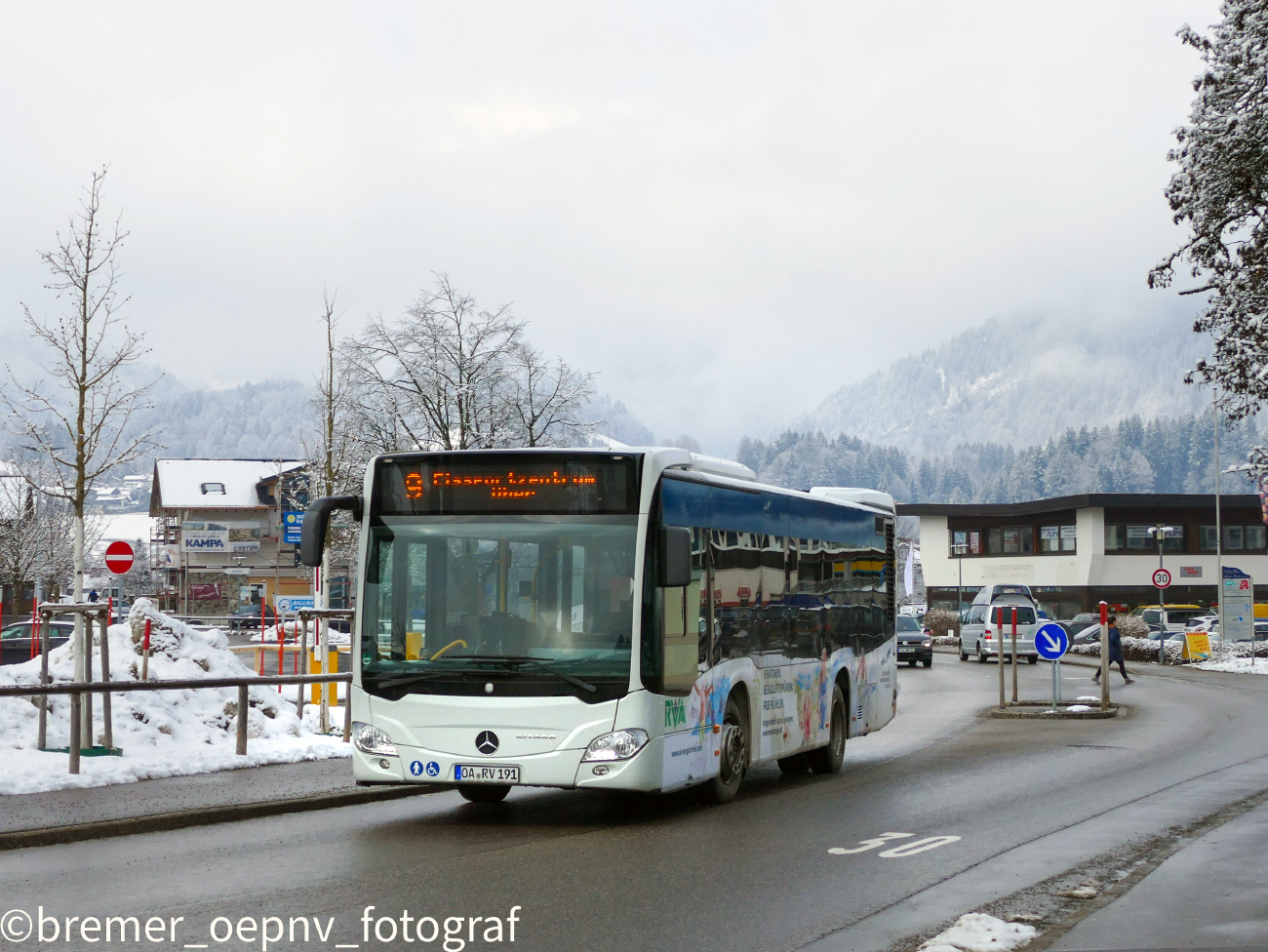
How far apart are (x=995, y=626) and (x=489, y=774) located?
130ft

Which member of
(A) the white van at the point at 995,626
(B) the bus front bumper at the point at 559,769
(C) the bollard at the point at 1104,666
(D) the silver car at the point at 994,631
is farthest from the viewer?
(A) the white van at the point at 995,626

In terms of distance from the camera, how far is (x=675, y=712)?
11.5 metres

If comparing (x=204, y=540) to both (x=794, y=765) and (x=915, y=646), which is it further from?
(x=794, y=765)

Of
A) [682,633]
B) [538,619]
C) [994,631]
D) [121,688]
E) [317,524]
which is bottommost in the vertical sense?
[994,631]

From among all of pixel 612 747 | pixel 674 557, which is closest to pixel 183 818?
pixel 612 747

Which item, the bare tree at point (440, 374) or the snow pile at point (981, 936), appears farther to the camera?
the bare tree at point (440, 374)

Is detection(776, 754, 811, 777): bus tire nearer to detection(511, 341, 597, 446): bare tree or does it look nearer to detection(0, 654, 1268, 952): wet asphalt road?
detection(0, 654, 1268, 952): wet asphalt road

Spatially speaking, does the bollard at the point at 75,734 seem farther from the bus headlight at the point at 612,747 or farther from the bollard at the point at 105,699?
the bus headlight at the point at 612,747

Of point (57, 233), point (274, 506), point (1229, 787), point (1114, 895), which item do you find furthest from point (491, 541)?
point (274, 506)

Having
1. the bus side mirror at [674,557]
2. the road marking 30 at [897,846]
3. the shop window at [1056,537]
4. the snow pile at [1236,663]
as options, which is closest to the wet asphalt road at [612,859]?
the road marking 30 at [897,846]

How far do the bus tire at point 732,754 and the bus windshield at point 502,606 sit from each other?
199 cm

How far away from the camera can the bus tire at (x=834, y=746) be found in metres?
15.8

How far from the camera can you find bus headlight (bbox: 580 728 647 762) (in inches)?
436

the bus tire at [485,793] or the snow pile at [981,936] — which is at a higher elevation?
the snow pile at [981,936]
